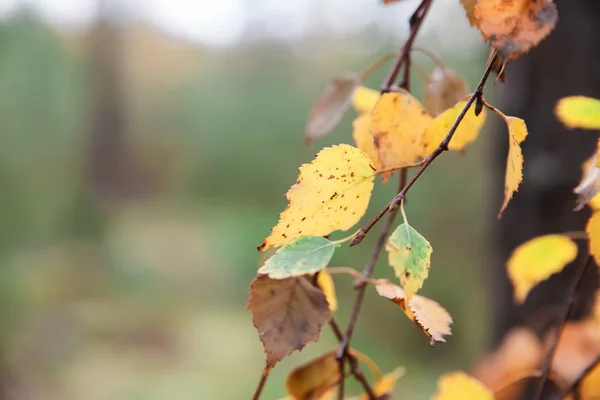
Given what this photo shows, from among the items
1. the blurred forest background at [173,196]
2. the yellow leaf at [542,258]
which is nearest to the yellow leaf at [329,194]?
the yellow leaf at [542,258]

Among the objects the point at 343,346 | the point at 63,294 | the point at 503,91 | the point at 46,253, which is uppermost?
the point at 46,253

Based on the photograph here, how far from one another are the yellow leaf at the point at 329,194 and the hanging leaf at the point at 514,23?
0.06m

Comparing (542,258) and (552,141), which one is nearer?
(542,258)

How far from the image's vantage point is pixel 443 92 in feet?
0.99

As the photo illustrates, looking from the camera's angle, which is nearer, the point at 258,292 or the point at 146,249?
the point at 258,292

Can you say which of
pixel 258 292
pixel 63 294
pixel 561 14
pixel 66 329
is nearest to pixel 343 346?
pixel 258 292

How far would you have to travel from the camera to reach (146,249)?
138 inches

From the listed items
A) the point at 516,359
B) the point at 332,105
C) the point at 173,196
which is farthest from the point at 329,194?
the point at 173,196

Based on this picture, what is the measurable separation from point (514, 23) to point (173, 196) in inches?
162

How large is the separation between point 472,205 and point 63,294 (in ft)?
7.23

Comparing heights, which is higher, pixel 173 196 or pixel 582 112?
pixel 173 196

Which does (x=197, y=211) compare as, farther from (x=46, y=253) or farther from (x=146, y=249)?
(x=46, y=253)

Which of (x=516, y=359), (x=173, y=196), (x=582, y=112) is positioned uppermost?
(x=173, y=196)

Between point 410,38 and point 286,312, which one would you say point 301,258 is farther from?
point 410,38
